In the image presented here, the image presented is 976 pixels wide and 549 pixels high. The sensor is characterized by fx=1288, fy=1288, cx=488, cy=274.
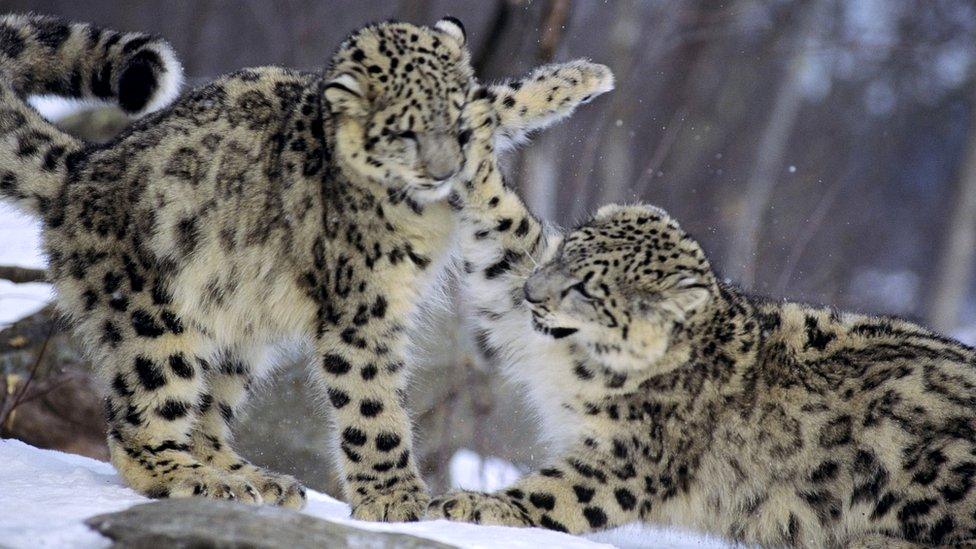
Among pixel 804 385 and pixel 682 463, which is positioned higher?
pixel 804 385

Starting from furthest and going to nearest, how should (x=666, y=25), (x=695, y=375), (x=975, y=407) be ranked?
(x=666, y=25) → (x=695, y=375) → (x=975, y=407)

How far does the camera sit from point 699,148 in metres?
24.0

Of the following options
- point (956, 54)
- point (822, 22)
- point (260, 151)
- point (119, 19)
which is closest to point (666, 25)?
point (822, 22)

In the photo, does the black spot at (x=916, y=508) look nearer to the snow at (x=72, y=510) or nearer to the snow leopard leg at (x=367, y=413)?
the snow at (x=72, y=510)

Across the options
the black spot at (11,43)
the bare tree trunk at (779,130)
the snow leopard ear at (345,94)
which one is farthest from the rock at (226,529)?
the bare tree trunk at (779,130)

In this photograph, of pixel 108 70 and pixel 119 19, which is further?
pixel 119 19

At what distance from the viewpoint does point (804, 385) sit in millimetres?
6000

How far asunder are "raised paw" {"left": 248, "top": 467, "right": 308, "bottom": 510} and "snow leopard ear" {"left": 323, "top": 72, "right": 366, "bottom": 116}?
177 cm

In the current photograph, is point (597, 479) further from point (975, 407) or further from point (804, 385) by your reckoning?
point (975, 407)

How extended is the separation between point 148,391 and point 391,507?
1.24 m

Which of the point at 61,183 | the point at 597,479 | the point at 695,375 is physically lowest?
the point at 597,479

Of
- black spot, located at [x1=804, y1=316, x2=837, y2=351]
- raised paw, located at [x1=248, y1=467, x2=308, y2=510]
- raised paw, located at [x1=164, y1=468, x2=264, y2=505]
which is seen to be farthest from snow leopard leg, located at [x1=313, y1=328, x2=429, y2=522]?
black spot, located at [x1=804, y1=316, x2=837, y2=351]

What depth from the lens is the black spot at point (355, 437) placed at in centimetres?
604

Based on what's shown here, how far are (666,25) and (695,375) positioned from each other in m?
11.9
